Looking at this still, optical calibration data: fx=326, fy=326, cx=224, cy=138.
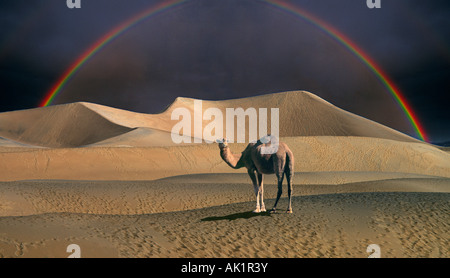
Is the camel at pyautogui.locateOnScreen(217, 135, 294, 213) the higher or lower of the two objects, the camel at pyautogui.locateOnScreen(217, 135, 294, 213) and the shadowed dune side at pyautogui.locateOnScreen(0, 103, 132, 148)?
the lower

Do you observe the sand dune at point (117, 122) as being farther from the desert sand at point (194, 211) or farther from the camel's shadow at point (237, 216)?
Answer: the camel's shadow at point (237, 216)

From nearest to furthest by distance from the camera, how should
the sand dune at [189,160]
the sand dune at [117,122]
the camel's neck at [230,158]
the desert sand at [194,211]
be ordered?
the desert sand at [194,211] < the camel's neck at [230,158] < the sand dune at [189,160] < the sand dune at [117,122]

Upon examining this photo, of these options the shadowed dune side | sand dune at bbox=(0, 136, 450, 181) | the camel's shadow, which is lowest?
the camel's shadow

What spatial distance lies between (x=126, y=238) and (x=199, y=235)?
166 cm

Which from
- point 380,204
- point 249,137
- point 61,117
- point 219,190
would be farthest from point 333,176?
point 61,117

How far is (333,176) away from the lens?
86.3 ft

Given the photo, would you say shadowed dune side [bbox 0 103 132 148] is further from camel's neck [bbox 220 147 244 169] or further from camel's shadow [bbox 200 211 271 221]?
camel's shadow [bbox 200 211 271 221]

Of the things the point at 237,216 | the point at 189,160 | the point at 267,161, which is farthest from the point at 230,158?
the point at 189,160

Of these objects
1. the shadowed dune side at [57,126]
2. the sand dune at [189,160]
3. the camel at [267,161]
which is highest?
the shadowed dune side at [57,126]

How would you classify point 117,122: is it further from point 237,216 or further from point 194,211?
point 237,216

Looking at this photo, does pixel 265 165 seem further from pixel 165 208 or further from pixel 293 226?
pixel 165 208

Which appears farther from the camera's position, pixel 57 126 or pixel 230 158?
pixel 57 126

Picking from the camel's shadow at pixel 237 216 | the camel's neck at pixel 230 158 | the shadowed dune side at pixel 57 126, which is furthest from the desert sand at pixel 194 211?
the shadowed dune side at pixel 57 126

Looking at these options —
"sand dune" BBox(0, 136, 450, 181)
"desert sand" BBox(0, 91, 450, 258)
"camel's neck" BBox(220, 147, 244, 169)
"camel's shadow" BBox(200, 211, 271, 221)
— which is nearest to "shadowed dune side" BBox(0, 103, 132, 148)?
"sand dune" BBox(0, 136, 450, 181)
